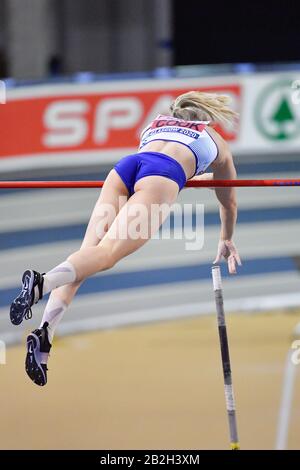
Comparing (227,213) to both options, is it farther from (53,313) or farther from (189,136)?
(53,313)

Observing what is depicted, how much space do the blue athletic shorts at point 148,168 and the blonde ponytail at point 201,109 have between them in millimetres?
501

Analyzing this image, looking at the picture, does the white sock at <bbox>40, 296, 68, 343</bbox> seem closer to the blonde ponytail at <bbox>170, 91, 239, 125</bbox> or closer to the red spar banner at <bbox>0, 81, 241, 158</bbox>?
the blonde ponytail at <bbox>170, 91, 239, 125</bbox>

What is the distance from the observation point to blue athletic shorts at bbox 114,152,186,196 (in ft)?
22.3

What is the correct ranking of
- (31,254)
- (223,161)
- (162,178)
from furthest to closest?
1. (31,254)
2. (223,161)
3. (162,178)

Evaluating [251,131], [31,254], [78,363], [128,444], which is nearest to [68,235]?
[31,254]

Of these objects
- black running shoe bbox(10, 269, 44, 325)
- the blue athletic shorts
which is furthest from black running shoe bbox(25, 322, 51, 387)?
the blue athletic shorts

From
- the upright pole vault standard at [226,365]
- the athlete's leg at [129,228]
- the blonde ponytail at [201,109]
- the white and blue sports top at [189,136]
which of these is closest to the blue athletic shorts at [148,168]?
the athlete's leg at [129,228]

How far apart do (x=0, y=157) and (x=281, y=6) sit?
19.5 feet

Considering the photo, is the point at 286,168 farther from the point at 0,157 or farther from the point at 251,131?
the point at 0,157

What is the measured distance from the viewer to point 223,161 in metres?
7.32

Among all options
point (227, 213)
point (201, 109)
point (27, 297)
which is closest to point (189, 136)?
point (201, 109)

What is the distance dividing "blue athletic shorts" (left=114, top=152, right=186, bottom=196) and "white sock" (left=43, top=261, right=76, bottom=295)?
744mm

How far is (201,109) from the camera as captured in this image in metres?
7.29

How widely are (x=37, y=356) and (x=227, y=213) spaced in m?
1.57
